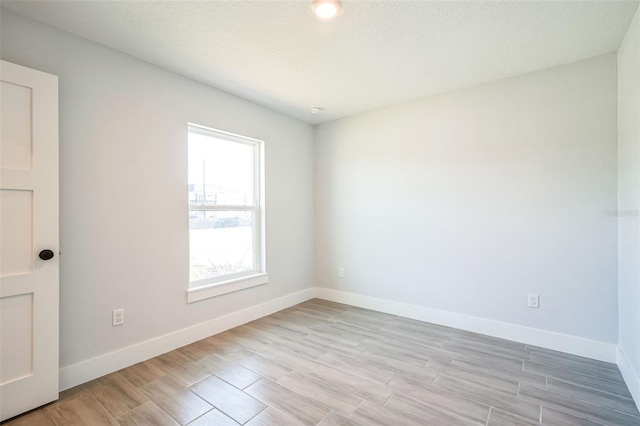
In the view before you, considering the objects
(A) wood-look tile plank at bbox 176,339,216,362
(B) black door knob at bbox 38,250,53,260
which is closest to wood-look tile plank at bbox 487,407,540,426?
(A) wood-look tile plank at bbox 176,339,216,362

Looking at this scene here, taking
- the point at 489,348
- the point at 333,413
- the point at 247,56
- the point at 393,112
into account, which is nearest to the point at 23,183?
the point at 247,56

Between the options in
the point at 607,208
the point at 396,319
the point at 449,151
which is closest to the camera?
the point at 607,208

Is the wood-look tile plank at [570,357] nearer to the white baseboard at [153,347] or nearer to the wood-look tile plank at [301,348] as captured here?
the wood-look tile plank at [301,348]

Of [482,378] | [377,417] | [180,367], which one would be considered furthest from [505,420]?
[180,367]

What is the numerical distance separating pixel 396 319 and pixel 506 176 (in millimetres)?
1891

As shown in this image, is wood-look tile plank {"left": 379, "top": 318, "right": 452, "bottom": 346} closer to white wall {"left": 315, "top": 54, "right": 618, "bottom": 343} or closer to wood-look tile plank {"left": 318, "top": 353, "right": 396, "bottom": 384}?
white wall {"left": 315, "top": 54, "right": 618, "bottom": 343}

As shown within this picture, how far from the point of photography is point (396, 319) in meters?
3.39

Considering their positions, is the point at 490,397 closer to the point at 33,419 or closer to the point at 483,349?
the point at 483,349

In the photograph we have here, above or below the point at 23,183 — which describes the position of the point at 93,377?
below

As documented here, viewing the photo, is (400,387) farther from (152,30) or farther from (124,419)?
(152,30)

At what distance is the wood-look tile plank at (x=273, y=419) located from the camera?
172cm

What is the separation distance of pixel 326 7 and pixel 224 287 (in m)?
2.61

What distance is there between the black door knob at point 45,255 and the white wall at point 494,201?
2.95 metres

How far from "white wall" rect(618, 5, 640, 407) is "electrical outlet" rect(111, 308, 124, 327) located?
3.57m
